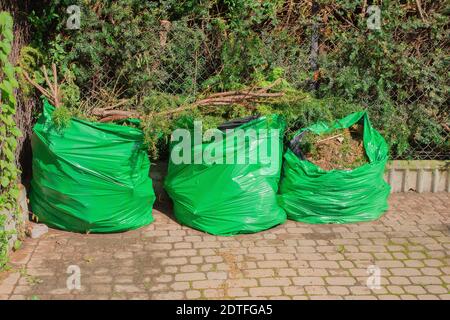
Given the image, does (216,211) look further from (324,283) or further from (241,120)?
(324,283)

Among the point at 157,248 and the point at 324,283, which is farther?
the point at 157,248

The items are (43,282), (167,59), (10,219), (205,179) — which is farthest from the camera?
(167,59)

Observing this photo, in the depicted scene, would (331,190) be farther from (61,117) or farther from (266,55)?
(61,117)

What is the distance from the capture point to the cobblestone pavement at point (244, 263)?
403 centimetres

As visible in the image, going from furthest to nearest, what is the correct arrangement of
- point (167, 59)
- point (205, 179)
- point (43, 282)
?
1. point (167, 59)
2. point (205, 179)
3. point (43, 282)

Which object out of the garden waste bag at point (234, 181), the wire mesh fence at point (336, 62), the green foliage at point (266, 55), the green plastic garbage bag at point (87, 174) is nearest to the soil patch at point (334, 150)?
the green foliage at point (266, 55)

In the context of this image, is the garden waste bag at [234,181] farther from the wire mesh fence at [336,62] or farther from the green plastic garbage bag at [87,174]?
the wire mesh fence at [336,62]

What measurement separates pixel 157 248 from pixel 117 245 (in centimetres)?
34

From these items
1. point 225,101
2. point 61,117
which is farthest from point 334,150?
point 61,117

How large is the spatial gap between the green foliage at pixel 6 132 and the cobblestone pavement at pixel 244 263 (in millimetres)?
356

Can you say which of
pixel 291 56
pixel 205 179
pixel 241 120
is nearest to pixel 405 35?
pixel 291 56

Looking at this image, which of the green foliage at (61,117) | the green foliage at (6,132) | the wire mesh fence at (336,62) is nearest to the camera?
the green foliage at (6,132)

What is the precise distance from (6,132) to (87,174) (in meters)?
0.71

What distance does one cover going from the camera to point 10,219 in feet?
14.7
